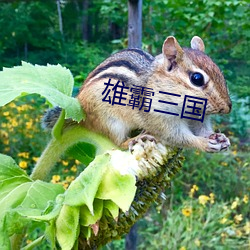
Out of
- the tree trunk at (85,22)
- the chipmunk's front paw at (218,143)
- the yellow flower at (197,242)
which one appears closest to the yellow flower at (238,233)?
the yellow flower at (197,242)

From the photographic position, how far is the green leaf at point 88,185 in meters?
0.50

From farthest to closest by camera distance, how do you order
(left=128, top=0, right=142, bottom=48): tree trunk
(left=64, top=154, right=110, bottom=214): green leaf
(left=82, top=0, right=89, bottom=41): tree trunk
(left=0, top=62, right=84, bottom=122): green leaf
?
(left=82, top=0, right=89, bottom=41): tree trunk
(left=128, top=0, right=142, bottom=48): tree trunk
(left=0, top=62, right=84, bottom=122): green leaf
(left=64, top=154, right=110, bottom=214): green leaf

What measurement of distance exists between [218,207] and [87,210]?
6.69ft

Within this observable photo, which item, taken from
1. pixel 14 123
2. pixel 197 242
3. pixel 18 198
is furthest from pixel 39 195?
pixel 14 123

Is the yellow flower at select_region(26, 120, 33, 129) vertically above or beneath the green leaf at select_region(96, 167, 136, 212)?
beneath

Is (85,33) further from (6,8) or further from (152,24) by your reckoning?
(152,24)

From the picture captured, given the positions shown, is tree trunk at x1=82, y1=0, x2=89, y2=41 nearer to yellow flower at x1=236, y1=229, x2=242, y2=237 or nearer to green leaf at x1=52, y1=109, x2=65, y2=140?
yellow flower at x1=236, y1=229, x2=242, y2=237

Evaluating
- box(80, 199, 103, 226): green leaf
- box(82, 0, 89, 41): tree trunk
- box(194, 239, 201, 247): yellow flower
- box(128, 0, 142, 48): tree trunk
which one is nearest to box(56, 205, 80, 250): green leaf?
box(80, 199, 103, 226): green leaf

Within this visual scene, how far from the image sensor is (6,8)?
4.09m

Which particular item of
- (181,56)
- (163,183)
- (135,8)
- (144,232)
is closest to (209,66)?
(181,56)

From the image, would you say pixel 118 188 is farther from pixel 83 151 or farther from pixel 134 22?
pixel 134 22

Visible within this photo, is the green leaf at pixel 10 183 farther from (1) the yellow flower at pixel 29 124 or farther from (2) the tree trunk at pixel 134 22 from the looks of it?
(1) the yellow flower at pixel 29 124

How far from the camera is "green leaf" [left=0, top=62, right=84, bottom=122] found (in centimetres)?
60

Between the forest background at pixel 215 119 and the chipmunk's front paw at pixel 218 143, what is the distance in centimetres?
59
